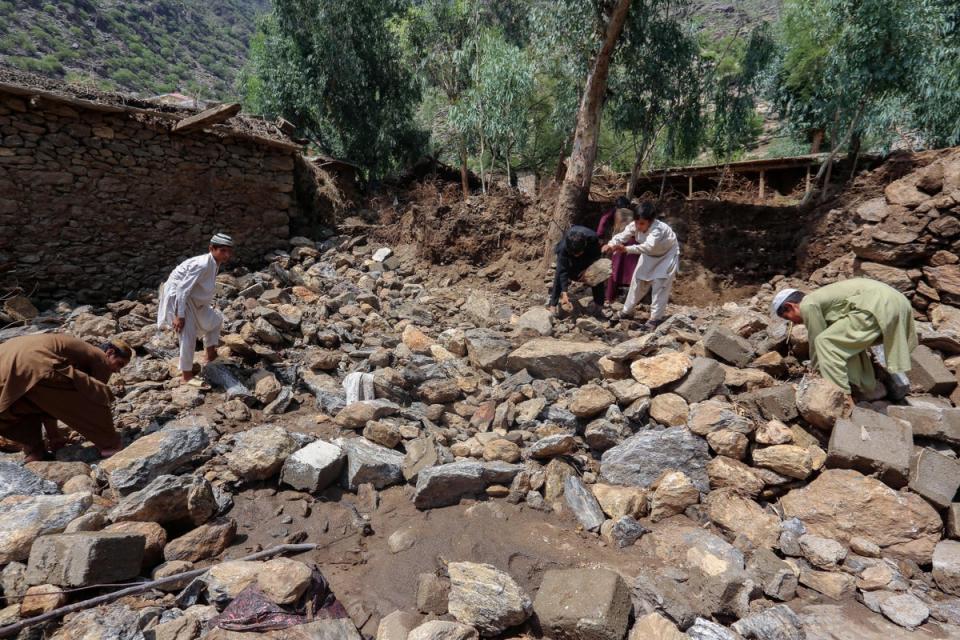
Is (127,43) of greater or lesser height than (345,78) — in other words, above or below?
above

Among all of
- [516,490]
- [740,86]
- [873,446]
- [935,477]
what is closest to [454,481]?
[516,490]

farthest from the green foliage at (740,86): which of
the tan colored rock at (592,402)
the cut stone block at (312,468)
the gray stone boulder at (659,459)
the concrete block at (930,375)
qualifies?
the cut stone block at (312,468)

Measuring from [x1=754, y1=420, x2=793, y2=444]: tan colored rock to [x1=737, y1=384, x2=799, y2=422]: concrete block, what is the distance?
12 cm

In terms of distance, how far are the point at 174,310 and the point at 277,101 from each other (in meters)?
9.95

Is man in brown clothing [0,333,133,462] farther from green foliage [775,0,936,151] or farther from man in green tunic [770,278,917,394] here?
green foliage [775,0,936,151]

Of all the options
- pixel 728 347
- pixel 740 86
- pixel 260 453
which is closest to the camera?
pixel 260 453

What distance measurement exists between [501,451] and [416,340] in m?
2.16

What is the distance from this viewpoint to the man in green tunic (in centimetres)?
323

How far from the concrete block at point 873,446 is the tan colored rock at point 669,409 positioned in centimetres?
88

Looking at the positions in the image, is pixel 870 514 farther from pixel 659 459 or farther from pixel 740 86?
pixel 740 86

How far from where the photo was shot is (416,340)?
17.3ft

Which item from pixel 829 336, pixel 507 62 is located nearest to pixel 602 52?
pixel 507 62

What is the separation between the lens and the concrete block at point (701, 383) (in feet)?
12.0

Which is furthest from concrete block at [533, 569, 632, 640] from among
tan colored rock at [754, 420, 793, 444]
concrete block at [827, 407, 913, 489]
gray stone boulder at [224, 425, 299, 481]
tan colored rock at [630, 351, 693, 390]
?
gray stone boulder at [224, 425, 299, 481]
